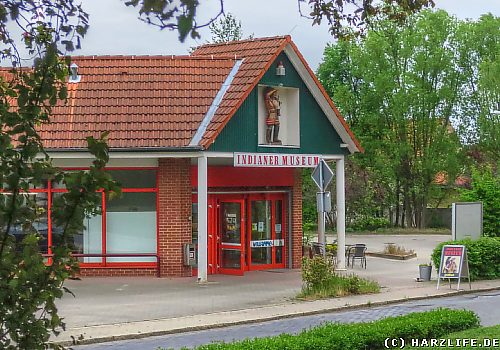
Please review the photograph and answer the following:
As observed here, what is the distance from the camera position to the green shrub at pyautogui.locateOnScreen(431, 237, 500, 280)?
22.8 m

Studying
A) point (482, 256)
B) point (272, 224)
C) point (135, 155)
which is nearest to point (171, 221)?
point (135, 155)

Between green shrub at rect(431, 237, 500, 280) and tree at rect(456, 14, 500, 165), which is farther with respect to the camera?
tree at rect(456, 14, 500, 165)

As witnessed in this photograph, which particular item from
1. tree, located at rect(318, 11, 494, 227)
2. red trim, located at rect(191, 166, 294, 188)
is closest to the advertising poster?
red trim, located at rect(191, 166, 294, 188)

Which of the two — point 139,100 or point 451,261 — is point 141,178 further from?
point 451,261

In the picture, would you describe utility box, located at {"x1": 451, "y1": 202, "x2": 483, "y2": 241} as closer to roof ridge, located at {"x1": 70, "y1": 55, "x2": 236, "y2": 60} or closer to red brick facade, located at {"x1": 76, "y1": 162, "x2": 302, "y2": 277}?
red brick facade, located at {"x1": 76, "y1": 162, "x2": 302, "y2": 277}

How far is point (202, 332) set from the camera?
49.5 ft

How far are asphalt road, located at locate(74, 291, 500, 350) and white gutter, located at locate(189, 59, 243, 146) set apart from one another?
6.89 m

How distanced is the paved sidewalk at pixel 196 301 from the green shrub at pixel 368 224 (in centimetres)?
2714

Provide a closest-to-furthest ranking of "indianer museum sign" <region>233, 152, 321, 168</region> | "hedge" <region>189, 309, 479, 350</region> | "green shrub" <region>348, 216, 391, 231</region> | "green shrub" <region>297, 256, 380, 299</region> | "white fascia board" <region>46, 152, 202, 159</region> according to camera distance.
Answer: "hedge" <region>189, 309, 479, 350</region>, "green shrub" <region>297, 256, 380, 299</region>, "white fascia board" <region>46, 152, 202, 159</region>, "indianer museum sign" <region>233, 152, 321, 168</region>, "green shrub" <region>348, 216, 391, 231</region>

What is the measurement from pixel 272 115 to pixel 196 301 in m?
6.91

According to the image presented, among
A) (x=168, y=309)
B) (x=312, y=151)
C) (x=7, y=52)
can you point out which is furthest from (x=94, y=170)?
(x=312, y=151)

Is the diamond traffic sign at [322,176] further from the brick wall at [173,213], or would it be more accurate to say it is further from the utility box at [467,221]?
the utility box at [467,221]

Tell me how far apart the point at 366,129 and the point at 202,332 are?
1576 inches

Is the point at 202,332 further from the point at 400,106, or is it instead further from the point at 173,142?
the point at 400,106
